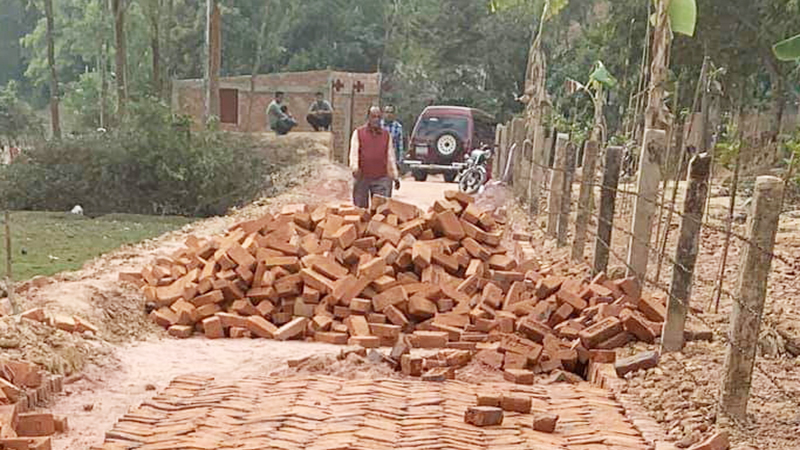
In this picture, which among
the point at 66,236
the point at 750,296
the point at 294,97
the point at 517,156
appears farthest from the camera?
the point at 294,97

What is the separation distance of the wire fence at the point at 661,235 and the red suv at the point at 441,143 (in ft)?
26.9

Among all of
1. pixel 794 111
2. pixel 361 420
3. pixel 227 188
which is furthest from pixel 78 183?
pixel 794 111

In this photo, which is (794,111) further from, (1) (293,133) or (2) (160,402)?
(2) (160,402)

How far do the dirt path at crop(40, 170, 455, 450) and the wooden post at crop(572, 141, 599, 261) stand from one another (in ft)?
7.97

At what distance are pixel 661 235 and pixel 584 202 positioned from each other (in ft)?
8.64

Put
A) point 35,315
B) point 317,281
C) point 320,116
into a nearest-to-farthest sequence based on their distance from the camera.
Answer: point 35,315, point 317,281, point 320,116

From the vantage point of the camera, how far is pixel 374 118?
1023cm

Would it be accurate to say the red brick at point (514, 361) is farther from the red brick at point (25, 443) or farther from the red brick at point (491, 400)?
the red brick at point (25, 443)

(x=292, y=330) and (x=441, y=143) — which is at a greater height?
(x=441, y=143)

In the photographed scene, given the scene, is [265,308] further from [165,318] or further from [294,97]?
[294,97]

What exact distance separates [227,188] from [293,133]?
345 centimetres

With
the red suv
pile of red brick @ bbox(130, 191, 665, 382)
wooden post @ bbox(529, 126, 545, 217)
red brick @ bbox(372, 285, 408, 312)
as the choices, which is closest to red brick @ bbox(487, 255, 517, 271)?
pile of red brick @ bbox(130, 191, 665, 382)

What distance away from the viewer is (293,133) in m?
23.4

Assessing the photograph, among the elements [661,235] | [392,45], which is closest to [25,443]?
[661,235]
